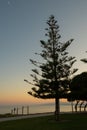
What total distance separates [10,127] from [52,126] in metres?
3.78

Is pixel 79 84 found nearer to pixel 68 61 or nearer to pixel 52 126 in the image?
pixel 68 61

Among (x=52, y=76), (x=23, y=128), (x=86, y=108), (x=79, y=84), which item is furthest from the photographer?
(x=86, y=108)

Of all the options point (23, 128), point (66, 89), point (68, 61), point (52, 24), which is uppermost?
point (52, 24)

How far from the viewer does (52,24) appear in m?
42.6

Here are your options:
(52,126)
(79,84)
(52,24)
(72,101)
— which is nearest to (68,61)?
(52,24)

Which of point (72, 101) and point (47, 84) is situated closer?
point (47, 84)

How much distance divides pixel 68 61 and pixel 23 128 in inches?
452

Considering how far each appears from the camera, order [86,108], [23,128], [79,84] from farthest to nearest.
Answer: [86,108] < [79,84] < [23,128]

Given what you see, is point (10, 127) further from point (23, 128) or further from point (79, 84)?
point (79, 84)

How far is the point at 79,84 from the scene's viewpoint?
56156mm

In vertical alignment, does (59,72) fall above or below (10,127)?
above

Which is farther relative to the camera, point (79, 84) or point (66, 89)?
point (79, 84)

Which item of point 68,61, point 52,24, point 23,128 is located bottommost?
point 23,128

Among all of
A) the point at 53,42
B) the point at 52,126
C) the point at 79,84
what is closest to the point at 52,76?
the point at 53,42
